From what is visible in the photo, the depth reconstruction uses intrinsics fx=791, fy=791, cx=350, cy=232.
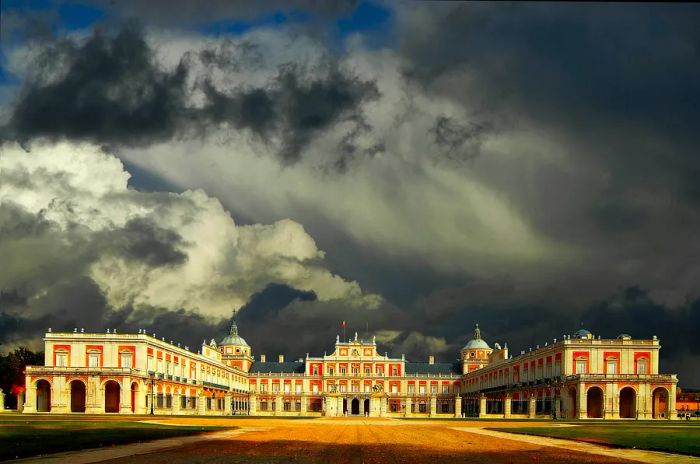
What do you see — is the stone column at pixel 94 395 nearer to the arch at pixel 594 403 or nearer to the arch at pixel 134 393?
the arch at pixel 134 393

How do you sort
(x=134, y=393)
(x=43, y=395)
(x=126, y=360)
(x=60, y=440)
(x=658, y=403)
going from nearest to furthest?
1. (x=60, y=440)
2. (x=134, y=393)
3. (x=43, y=395)
4. (x=658, y=403)
5. (x=126, y=360)

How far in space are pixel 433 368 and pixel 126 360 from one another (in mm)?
87658

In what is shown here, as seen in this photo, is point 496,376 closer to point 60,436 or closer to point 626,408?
point 626,408

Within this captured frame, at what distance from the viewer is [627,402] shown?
3524 inches

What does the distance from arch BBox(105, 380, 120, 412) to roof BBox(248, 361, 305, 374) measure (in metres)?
70.1

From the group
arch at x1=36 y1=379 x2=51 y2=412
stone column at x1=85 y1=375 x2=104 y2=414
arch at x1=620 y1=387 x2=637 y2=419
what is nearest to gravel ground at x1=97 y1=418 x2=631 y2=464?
stone column at x1=85 y1=375 x2=104 y2=414

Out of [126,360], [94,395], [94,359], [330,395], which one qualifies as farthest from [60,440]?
[330,395]

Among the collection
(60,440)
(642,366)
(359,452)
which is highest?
(359,452)

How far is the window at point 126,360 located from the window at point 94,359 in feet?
8.74

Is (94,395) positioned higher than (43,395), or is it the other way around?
(94,395)

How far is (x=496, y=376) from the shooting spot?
419 feet

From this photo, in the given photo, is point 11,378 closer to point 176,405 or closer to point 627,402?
point 176,405

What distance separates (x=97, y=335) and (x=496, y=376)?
65.6m

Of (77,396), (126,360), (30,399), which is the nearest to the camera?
(30,399)
